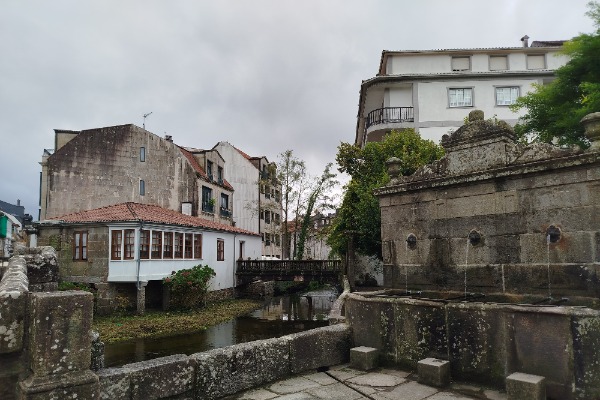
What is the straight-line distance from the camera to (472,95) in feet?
86.1

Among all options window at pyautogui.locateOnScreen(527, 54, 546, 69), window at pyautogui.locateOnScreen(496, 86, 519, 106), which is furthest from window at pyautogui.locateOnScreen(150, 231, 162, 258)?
window at pyautogui.locateOnScreen(527, 54, 546, 69)

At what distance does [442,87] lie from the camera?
1026 inches

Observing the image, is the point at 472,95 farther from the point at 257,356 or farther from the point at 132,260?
the point at 257,356

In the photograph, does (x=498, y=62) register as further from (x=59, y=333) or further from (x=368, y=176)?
(x=59, y=333)

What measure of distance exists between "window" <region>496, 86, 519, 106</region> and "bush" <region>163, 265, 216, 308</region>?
2160 centimetres

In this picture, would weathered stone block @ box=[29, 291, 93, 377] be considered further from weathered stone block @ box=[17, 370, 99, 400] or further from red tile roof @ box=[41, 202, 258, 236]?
red tile roof @ box=[41, 202, 258, 236]

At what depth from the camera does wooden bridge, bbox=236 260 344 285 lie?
25.7 meters

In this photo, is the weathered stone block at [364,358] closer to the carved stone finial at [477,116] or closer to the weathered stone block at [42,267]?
the carved stone finial at [477,116]

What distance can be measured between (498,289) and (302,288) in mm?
31954

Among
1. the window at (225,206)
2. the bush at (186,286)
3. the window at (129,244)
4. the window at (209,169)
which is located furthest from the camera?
the window at (225,206)

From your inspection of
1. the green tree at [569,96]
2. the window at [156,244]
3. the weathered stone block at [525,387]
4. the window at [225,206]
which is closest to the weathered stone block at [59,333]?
the weathered stone block at [525,387]

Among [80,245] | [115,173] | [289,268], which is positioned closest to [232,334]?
[80,245]

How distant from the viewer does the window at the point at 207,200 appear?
30.8 meters

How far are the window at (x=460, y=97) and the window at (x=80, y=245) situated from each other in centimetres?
2262
